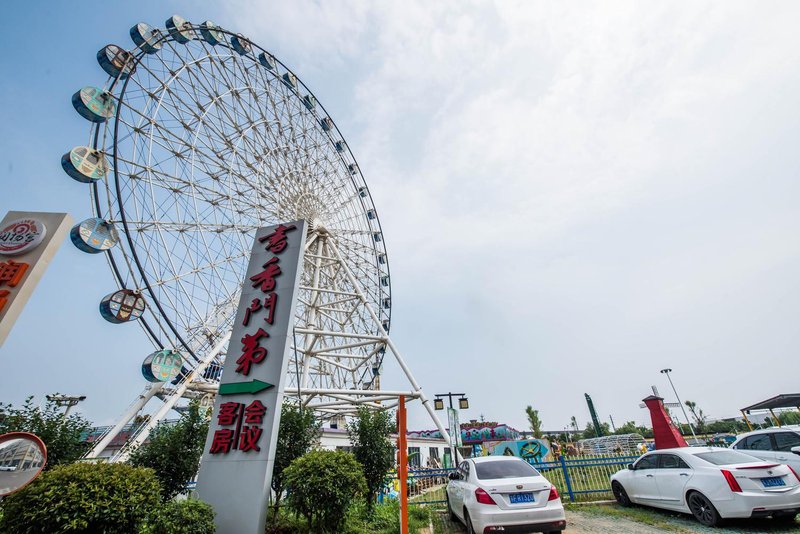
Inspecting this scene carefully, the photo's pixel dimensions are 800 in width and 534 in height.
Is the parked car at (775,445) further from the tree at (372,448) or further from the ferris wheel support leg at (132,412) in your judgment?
the ferris wheel support leg at (132,412)

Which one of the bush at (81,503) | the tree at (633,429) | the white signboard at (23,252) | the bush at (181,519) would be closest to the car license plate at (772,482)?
the bush at (181,519)

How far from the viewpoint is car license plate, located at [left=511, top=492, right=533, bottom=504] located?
19.1ft

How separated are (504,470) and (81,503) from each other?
6811mm

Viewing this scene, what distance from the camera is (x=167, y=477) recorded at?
8.47m

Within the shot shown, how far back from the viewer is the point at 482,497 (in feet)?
19.5

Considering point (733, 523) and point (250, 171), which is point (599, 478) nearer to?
point (733, 523)

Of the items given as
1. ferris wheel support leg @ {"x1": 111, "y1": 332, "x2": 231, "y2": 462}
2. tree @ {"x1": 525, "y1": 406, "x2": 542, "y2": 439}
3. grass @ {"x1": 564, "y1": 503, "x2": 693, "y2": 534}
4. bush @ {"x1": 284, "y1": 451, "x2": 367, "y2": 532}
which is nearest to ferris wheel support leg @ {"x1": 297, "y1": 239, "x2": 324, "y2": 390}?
ferris wheel support leg @ {"x1": 111, "y1": 332, "x2": 231, "y2": 462}

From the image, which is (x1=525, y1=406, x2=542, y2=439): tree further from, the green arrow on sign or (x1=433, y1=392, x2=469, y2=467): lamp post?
the green arrow on sign

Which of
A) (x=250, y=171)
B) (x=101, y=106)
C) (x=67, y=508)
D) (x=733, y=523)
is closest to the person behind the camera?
(x=67, y=508)

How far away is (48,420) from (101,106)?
37.9 feet

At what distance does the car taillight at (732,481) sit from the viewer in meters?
6.20

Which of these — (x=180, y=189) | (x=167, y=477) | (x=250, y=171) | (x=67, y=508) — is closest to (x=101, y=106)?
(x=180, y=189)

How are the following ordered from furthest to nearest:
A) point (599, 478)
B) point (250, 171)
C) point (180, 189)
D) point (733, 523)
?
point (250, 171), point (180, 189), point (599, 478), point (733, 523)

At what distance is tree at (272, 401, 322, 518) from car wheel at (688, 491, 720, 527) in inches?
326
